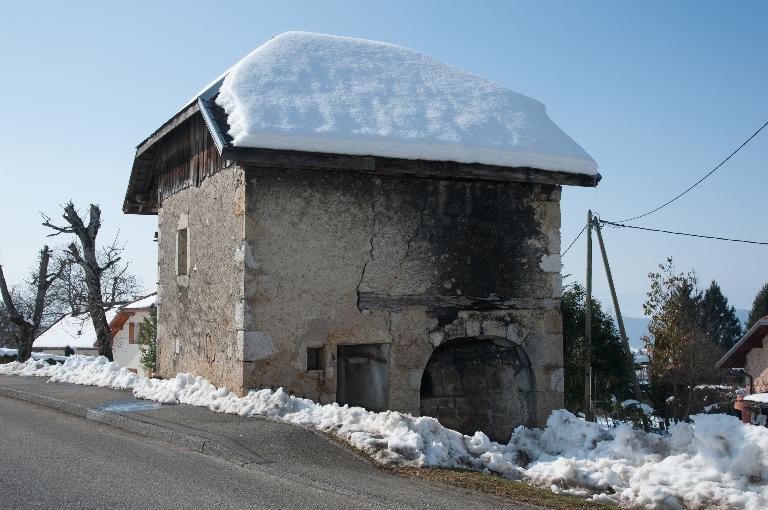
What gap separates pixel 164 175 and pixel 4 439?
6615 millimetres

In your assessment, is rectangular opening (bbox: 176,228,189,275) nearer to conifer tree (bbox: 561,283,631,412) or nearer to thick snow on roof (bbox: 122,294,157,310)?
conifer tree (bbox: 561,283,631,412)

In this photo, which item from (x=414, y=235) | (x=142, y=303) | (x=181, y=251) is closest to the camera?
(x=414, y=235)

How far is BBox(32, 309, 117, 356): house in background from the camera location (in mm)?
52062

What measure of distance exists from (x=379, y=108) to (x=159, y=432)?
17.4 feet

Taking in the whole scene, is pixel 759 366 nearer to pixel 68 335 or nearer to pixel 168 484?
pixel 168 484

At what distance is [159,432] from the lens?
8.62 m

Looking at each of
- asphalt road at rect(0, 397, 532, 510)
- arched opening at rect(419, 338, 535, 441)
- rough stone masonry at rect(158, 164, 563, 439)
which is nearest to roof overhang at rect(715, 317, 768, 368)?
arched opening at rect(419, 338, 535, 441)

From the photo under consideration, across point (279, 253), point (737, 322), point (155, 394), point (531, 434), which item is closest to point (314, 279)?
point (279, 253)

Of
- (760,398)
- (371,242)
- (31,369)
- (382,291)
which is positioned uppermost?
(371,242)

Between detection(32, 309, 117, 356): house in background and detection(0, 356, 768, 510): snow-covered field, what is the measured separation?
143ft

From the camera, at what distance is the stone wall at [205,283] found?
1058cm

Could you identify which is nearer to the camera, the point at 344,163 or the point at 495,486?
the point at 495,486

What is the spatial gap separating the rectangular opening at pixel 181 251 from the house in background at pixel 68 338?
3888 centimetres

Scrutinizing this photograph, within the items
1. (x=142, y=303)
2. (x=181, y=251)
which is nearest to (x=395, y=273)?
(x=181, y=251)
